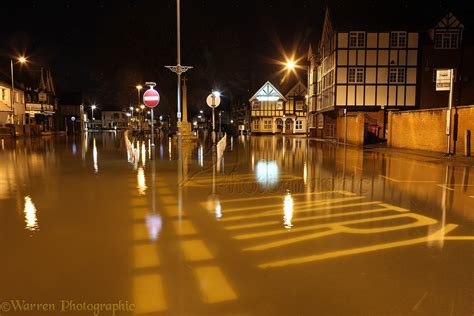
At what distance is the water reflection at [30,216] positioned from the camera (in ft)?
24.7

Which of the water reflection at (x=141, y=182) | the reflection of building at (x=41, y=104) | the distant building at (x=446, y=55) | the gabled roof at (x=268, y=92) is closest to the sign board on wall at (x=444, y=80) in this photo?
the water reflection at (x=141, y=182)

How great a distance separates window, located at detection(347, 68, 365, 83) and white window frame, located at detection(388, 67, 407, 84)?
262cm

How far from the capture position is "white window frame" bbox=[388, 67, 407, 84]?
41000 mm

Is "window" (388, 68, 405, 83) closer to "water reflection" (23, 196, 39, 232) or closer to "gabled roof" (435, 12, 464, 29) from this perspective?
"gabled roof" (435, 12, 464, 29)

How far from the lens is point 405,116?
2916 centimetres

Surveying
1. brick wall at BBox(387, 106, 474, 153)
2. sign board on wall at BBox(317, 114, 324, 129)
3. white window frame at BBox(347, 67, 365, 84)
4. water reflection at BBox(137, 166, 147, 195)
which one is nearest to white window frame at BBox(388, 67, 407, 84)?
white window frame at BBox(347, 67, 365, 84)

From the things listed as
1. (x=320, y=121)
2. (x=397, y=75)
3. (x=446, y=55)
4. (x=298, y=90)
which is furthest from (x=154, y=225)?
(x=298, y=90)

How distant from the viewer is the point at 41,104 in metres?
67.2

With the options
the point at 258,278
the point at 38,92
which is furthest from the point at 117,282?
the point at 38,92

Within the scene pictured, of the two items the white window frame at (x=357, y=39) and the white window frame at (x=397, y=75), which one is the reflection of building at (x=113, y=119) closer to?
the white window frame at (x=357, y=39)

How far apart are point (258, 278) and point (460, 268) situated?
2.67 meters

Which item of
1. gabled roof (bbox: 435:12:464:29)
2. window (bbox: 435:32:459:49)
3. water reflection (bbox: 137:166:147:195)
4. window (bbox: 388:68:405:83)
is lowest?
water reflection (bbox: 137:166:147:195)

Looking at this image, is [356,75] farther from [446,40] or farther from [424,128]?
[424,128]

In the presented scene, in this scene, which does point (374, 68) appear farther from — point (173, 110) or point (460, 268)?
point (460, 268)
